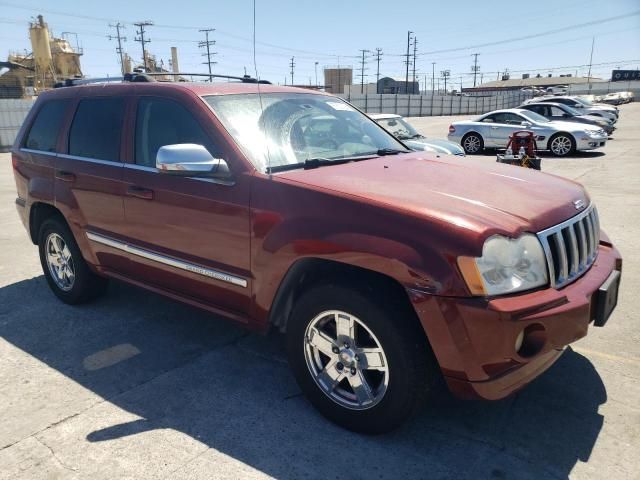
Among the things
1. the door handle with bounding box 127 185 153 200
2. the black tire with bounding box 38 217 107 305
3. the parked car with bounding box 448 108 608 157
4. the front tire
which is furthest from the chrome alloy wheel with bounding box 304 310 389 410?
the front tire

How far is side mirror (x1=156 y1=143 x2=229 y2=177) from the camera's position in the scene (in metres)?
2.90

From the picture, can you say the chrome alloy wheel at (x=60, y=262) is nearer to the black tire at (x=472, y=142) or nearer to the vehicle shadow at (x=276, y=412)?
the vehicle shadow at (x=276, y=412)

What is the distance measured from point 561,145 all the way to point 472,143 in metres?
2.54

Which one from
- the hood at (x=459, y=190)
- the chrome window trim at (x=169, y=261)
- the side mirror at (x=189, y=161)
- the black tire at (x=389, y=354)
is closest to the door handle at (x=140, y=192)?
the chrome window trim at (x=169, y=261)

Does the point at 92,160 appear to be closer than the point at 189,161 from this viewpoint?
No

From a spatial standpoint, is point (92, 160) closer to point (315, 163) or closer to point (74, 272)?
point (74, 272)

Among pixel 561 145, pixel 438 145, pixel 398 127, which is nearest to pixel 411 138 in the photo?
pixel 398 127

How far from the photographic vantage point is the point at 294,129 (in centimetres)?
345

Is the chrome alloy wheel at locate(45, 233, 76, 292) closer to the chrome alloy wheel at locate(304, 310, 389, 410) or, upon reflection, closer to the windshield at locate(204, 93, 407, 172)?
the windshield at locate(204, 93, 407, 172)

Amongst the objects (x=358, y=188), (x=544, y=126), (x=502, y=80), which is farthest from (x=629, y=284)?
(x=502, y=80)

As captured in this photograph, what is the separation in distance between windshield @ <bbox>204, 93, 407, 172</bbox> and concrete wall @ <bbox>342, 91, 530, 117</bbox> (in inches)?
1243

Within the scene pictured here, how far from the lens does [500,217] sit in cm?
241

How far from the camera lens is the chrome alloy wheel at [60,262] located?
450 cm

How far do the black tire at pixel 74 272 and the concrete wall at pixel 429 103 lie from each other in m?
31.4
